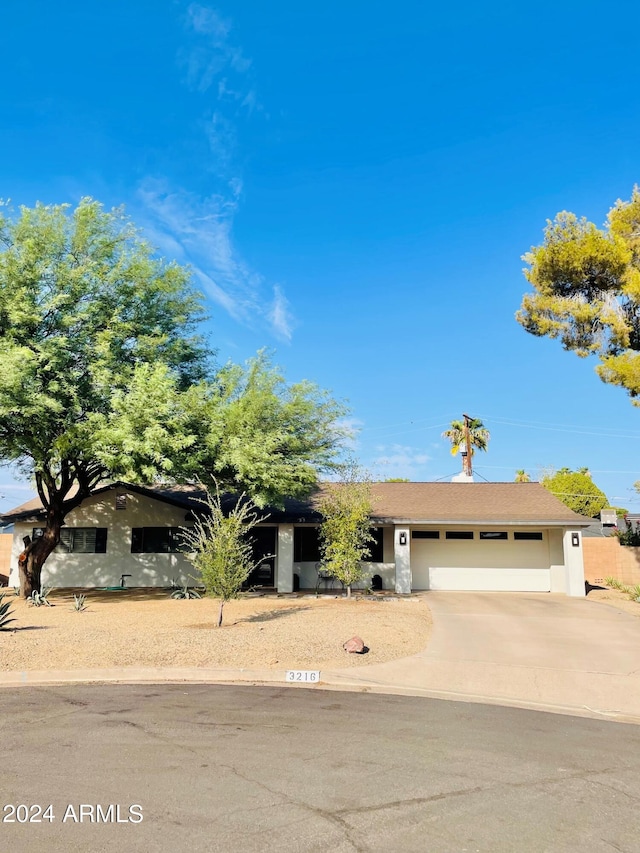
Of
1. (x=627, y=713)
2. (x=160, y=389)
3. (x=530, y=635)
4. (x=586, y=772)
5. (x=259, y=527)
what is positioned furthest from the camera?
(x=259, y=527)

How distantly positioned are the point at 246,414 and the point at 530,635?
10.00 meters

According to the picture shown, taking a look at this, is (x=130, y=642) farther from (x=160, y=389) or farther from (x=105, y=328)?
(x=105, y=328)

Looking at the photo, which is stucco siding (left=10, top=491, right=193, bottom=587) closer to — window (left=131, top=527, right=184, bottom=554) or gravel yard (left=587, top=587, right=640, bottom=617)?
window (left=131, top=527, right=184, bottom=554)

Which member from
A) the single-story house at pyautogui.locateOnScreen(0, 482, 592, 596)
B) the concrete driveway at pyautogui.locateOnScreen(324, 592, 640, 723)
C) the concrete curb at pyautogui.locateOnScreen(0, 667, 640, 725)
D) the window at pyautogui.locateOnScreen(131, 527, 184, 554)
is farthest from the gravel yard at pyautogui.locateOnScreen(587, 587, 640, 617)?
the window at pyautogui.locateOnScreen(131, 527, 184, 554)

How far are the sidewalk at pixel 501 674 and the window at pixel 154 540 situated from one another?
13807 mm

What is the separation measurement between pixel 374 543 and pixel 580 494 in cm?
2696

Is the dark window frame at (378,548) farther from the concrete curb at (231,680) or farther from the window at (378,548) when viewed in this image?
the concrete curb at (231,680)

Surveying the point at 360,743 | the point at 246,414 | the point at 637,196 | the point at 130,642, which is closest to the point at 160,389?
the point at 246,414

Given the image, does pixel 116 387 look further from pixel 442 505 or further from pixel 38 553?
pixel 442 505

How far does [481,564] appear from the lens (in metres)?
23.7

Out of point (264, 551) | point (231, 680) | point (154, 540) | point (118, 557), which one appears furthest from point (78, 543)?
point (231, 680)

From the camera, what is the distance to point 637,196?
1962 cm

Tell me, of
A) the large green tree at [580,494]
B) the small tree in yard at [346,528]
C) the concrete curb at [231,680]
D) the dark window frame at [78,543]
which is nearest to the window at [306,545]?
the small tree in yard at [346,528]

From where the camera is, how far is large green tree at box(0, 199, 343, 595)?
1570 centimetres
